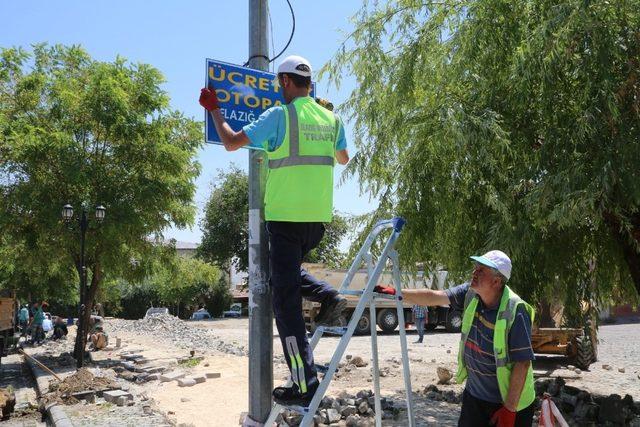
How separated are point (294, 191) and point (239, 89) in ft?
3.84

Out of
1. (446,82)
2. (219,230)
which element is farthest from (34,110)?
(219,230)

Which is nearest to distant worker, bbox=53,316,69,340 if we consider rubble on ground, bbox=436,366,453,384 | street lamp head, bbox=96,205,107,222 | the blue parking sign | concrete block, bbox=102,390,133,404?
street lamp head, bbox=96,205,107,222

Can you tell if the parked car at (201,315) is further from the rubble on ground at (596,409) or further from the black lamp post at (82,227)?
the rubble on ground at (596,409)

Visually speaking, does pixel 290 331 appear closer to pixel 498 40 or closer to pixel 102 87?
pixel 498 40

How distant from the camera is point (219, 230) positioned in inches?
1907

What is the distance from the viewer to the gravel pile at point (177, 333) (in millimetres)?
21828

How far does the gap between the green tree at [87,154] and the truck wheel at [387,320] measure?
10.9m

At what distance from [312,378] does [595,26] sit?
506cm

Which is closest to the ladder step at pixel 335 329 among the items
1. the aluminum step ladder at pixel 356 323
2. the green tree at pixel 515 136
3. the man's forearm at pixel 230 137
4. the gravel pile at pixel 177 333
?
the aluminum step ladder at pixel 356 323

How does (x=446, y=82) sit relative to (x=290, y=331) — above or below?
above

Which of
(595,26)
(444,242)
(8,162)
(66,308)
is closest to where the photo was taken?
(595,26)

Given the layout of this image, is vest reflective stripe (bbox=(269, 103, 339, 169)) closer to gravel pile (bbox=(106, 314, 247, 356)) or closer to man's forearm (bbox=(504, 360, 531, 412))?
man's forearm (bbox=(504, 360, 531, 412))

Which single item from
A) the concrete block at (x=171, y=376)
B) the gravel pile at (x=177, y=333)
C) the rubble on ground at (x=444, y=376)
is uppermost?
the rubble on ground at (x=444, y=376)

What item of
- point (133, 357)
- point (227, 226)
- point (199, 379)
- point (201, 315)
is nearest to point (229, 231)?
point (227, 226)
